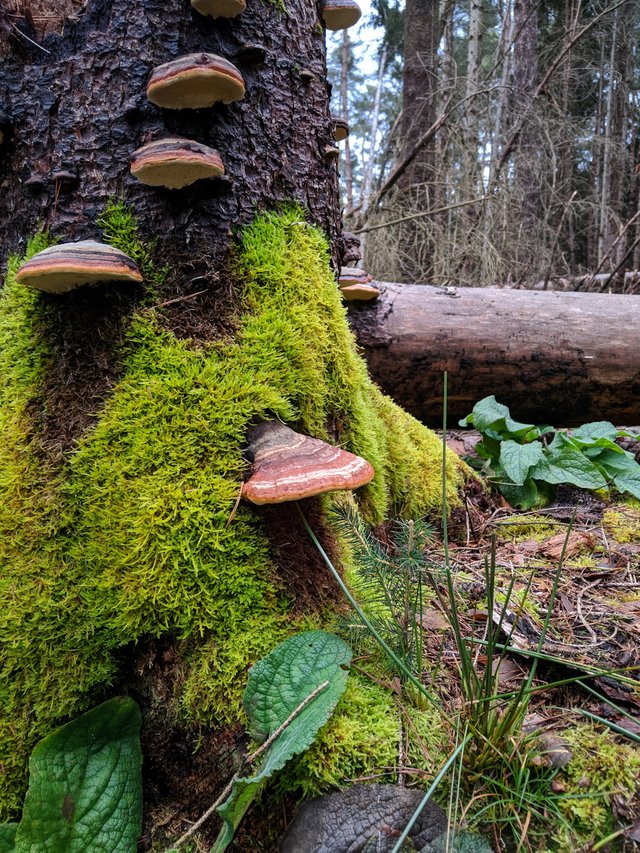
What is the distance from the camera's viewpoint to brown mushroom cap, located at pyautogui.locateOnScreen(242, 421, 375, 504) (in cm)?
180

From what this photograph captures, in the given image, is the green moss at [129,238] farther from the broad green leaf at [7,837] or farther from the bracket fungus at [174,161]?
the broad green leaf at [7,837]

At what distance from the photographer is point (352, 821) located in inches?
58.1

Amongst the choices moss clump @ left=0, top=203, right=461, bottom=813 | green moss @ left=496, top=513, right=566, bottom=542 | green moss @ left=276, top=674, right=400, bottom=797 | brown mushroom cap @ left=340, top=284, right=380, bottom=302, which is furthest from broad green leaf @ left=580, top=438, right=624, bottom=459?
green moss @ left=276, top=674, right=400, bottom=797

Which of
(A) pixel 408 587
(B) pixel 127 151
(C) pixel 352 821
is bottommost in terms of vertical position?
(C) pixel 352 821

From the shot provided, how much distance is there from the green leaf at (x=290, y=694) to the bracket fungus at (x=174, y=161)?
1744 millimetres

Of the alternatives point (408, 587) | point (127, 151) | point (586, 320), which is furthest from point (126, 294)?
point (586, 320)

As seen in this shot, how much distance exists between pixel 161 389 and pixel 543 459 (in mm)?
2844

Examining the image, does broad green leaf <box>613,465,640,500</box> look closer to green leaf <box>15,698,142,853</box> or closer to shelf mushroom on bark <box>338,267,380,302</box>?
shelf mushroom on bark <box>338,267,380,302</box>

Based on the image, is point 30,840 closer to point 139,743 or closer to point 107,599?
point 139,743

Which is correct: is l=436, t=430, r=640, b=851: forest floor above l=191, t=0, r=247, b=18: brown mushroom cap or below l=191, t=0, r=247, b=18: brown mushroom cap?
below

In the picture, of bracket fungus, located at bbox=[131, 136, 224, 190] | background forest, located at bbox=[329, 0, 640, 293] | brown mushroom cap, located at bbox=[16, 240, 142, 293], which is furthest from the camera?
background forest, located at bbox=[329, 0, 640, 293]

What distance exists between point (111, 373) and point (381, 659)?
1.53 meters

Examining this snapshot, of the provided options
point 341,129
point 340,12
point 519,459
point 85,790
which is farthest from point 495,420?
point 85,790

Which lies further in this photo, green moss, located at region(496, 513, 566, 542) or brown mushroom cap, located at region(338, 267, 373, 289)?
brown mushroom cap, located at region(338, 267, 373, 289)
